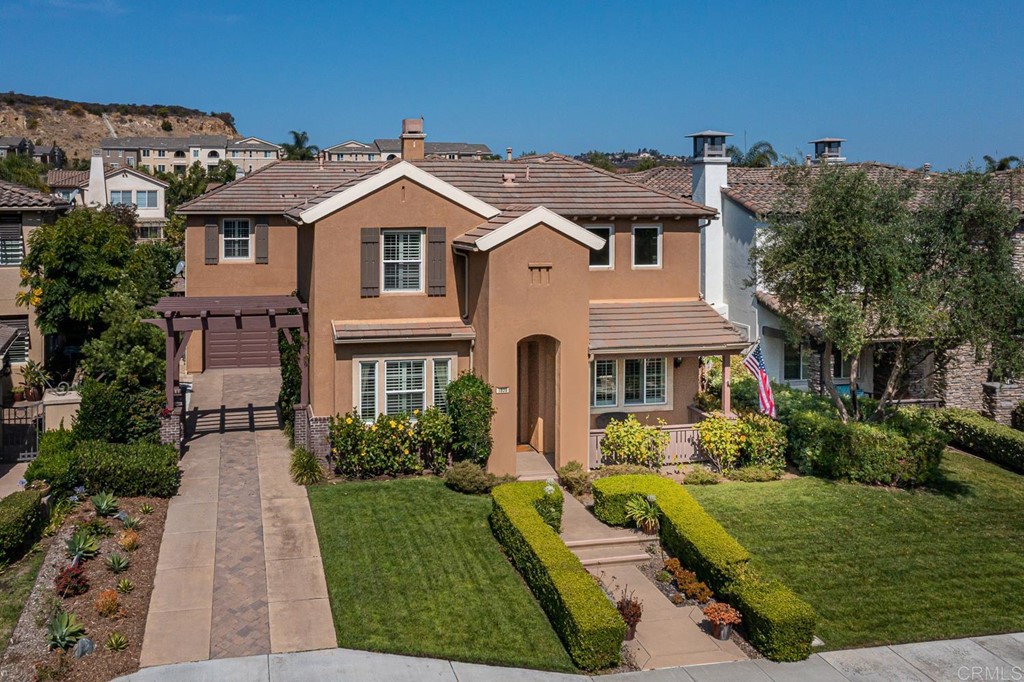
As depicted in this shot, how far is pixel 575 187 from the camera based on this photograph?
25.0 meters

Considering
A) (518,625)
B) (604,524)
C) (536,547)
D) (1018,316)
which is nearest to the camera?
(518,625)

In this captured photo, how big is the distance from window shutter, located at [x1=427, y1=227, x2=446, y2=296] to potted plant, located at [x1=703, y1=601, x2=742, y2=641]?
429 inches

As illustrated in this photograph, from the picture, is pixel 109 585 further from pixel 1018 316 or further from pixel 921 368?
pixel 921 368

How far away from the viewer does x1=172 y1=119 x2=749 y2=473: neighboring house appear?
21.2 meters

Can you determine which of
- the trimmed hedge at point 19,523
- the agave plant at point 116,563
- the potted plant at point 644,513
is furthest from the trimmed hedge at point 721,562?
the trimmed hedge at point 19,523

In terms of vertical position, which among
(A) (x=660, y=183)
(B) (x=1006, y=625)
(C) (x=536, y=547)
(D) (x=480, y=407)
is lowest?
(B) (x=1006, y=625)

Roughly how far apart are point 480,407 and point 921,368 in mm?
15563

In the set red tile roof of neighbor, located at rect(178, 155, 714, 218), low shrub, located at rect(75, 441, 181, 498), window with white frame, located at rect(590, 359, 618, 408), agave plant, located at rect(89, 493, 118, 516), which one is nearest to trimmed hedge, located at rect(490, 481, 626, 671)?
window with white frame, located at rect(590, 359, 618, 408)

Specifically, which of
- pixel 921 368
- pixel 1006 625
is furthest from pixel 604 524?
pixel 921 368

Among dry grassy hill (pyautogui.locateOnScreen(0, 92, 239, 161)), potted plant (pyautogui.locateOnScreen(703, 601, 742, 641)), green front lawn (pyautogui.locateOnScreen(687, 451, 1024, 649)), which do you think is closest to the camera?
potted plant (pyautogui.locateOnScreen(703, 601, 742, 641))

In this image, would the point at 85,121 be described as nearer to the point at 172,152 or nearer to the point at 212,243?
the point at 172,152

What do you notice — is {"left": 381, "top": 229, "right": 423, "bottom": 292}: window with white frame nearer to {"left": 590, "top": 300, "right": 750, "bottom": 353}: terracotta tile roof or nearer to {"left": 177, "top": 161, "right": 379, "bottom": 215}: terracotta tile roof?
{"left": 590, "top": 300, "right": 750, "bottom": 353}: terracotta tile roof

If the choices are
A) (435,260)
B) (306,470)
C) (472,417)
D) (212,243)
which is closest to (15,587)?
(306,470)

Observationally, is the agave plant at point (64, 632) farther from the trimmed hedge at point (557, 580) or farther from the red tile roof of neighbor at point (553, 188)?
the red tile roof of neighbor at point (553, 188)
